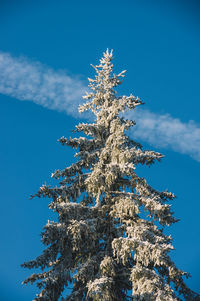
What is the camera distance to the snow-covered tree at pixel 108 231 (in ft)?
39.0

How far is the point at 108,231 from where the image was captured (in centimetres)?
1428

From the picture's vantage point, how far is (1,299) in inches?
6880

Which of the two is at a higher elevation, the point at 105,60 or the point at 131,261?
the point at 105,60

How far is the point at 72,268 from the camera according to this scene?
12.7 m

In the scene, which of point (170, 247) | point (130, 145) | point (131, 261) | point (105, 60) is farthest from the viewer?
point (105, 60)

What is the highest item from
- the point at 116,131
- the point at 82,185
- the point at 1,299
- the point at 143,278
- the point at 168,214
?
the point at 1,299

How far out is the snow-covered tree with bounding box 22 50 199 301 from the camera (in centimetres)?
1189

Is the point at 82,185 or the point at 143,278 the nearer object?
the point at 143,278

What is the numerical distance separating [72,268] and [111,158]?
465 centimetres

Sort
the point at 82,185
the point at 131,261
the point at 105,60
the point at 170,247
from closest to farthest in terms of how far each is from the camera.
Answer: the point at 170,247
the point at 131,261
the point at 82,185
the point at 105,60

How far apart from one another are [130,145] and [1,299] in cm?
17954

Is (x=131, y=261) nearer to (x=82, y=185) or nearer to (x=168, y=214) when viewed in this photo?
(x=168, y=214)

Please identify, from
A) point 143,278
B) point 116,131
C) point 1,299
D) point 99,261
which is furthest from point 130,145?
point 1,299

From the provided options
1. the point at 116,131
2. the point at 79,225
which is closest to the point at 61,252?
the point at 79,225
